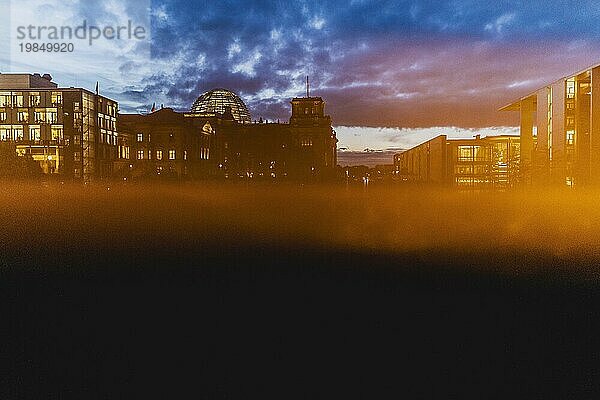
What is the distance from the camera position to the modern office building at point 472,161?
5600cm

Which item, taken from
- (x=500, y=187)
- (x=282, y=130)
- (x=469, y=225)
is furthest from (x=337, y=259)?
(x=282, y=130)

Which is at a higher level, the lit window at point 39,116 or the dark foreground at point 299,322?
the lit window at point 39,116

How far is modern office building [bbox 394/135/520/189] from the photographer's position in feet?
184

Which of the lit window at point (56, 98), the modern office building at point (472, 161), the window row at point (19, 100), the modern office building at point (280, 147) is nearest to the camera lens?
the modern office building at point (472, 161)

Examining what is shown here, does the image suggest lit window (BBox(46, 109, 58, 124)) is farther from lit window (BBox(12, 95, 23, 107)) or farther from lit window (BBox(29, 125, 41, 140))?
lit window (BBox(12, 95, 23, 107))

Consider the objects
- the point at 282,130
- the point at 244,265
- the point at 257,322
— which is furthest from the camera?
the point at 282,130

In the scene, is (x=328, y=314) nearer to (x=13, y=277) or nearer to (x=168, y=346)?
(x=168, y=346)

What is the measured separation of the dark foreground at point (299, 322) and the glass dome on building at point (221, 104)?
133966 mm

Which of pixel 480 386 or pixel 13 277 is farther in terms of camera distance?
pixel 13 277

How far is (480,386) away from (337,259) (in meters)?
7.13

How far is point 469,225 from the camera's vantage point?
67.3 ft

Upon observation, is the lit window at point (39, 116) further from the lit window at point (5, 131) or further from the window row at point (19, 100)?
the lit window at point (5, 131)

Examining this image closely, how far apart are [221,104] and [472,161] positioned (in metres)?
93.4

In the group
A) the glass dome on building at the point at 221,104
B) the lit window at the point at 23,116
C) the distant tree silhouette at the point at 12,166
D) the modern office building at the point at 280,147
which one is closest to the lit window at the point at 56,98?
the lit window at the point at 23,116
